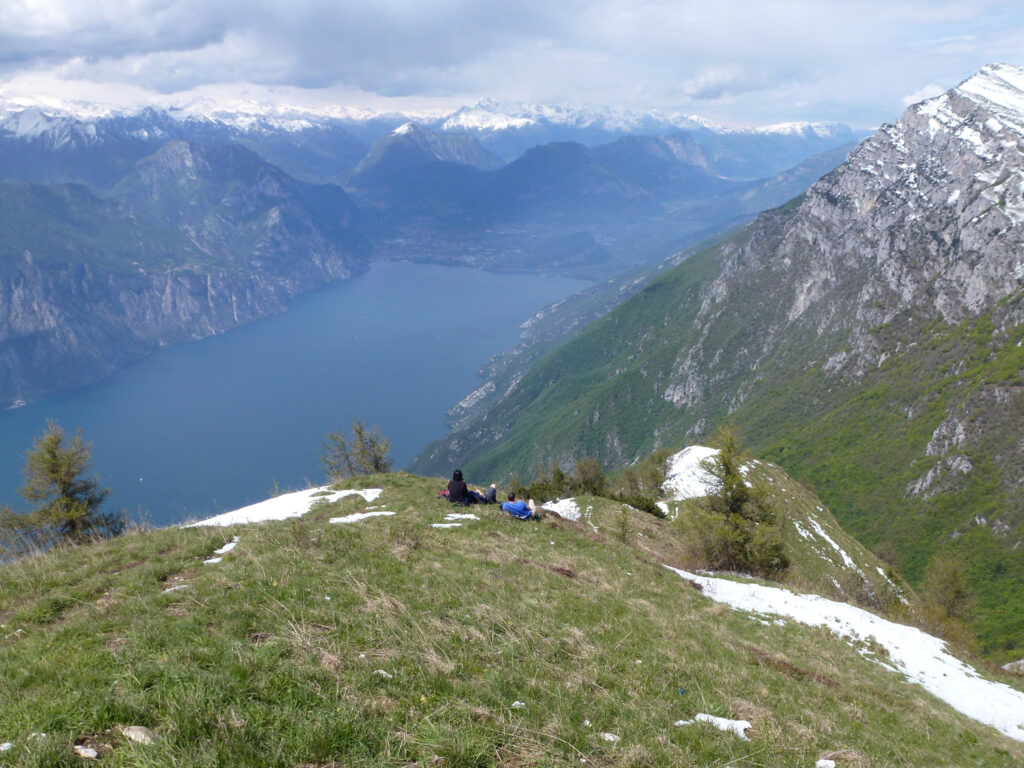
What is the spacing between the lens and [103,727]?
20.6 feet

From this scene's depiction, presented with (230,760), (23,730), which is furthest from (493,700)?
(23,730)

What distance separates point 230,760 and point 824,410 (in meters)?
220

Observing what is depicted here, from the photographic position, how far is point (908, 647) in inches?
878

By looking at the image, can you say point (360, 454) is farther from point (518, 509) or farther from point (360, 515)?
point (518, 509)

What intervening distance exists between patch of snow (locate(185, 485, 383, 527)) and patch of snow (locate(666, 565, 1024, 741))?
58.2 feet

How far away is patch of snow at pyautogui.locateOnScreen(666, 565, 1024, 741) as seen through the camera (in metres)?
17.7

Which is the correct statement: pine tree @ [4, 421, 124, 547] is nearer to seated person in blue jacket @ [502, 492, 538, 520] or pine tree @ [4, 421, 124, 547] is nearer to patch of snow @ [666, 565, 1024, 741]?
seated person in blue jacket @ [502, 492, 538, 520]

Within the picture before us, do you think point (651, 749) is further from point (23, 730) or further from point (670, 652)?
point (23, 730)

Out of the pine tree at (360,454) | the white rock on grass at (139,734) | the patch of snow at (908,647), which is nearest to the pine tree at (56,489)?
the pine tree at (360,454)

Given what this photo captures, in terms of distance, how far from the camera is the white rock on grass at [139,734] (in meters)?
5.75

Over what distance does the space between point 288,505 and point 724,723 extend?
22900 mm

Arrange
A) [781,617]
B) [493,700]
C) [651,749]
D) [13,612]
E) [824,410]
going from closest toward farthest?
1. [651,749]
2. [493,700]
3. [13,612]
4. [781,617]
5. [824,410]

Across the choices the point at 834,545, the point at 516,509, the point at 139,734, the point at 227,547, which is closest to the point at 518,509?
the point at 516,509

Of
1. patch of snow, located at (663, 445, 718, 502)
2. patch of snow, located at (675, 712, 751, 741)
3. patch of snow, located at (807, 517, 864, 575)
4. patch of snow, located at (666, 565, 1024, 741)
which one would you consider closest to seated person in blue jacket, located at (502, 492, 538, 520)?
patch of snow, located at (666, 565, 1024, 741)
